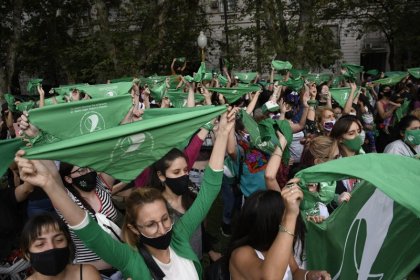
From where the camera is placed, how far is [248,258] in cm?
222

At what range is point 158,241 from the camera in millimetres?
2361

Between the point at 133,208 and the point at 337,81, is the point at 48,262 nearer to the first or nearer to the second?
the point at 133,208

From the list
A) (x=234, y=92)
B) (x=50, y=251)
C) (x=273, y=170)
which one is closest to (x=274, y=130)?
(x=273, y=170)

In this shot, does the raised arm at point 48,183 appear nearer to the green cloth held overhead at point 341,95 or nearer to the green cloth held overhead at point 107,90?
the green cloth held overhead at point 107,90

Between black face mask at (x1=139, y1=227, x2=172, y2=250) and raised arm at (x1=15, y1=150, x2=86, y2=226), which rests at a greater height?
raised arm at (x1=15, y1=150, x2=86, y2=226)

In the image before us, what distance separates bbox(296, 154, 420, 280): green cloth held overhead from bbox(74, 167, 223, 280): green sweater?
664mm

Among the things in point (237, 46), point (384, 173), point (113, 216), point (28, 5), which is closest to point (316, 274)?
point (384, 173)

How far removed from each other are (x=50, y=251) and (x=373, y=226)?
1.74m

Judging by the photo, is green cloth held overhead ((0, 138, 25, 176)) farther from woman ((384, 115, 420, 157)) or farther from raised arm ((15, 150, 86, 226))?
woman ((384, 115, 420, 157))

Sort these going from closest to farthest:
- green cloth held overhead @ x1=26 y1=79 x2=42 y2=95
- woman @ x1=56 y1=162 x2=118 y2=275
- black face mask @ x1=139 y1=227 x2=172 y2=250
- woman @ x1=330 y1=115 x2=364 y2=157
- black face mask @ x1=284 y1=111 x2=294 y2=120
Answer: black face mask @ x1=139 y1=227 x2=172 y2=250 < woman @ x1=56 y1=162 x2=118 y2=275 < woman @ x1=330 y1=115 x2=364 y2=157 < black face mask @ x1=284 y1=111 x2=294 y2=120 < green cloth held overhead @ x1=26 y1=79 x2=42 y2=95

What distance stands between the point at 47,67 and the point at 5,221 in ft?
80.8

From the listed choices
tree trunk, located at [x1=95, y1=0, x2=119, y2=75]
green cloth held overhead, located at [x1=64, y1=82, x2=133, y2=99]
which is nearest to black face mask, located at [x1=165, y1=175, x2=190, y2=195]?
green cloth held overhead, located at [x1=64, y1=82, x2=133, y2=99]

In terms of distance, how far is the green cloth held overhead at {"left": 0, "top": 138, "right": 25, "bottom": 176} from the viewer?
2.46m

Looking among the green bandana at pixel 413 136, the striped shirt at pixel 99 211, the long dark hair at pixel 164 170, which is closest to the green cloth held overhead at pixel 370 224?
the long dark hair at pixel 164 170
